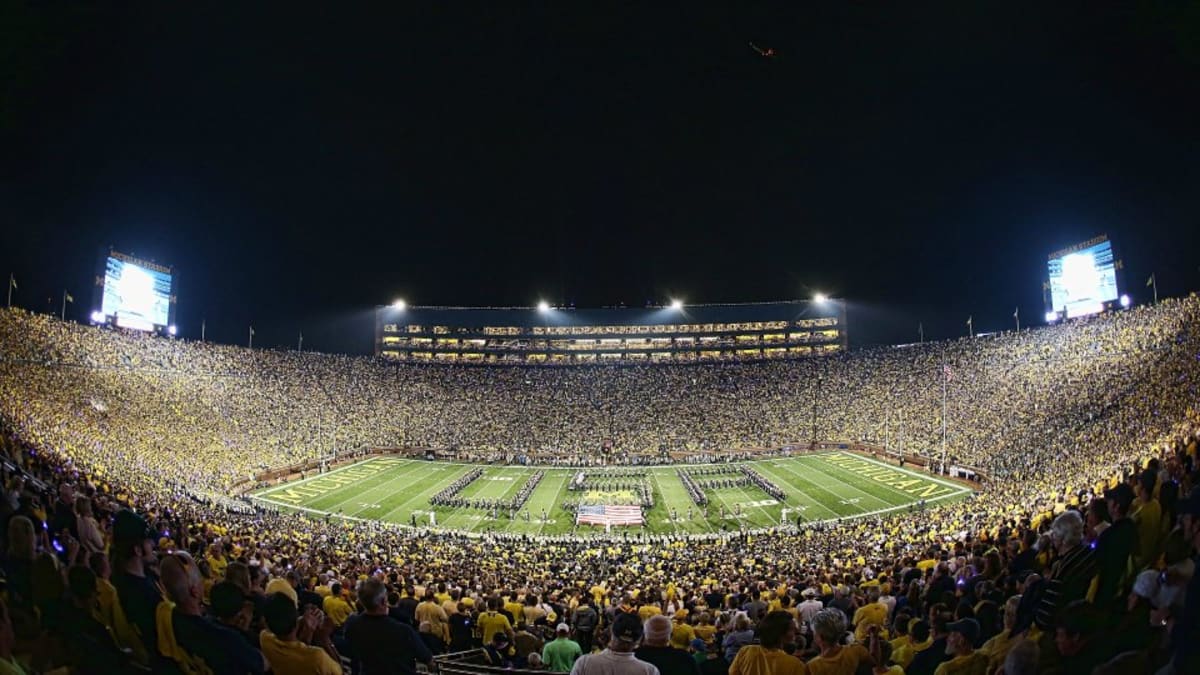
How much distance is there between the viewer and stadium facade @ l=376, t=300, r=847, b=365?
303ft

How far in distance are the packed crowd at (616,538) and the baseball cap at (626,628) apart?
2cm

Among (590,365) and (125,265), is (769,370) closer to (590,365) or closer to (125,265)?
(590,365)

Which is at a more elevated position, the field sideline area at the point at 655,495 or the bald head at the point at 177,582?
the bald head at the point at 177,582

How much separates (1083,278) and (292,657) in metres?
72.6

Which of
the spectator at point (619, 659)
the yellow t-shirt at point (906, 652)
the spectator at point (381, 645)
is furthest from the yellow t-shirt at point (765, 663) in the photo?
the yellow t-shirt at point (906, 652)

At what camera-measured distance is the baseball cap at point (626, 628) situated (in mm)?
3621

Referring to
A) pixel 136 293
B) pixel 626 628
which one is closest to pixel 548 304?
pixel 136 293

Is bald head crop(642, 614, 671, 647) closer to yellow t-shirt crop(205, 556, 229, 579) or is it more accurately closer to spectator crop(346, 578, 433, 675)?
spectator crop(346, 578, 433, 675)

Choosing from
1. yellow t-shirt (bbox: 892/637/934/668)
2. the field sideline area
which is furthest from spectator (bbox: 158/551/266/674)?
the field sideline area

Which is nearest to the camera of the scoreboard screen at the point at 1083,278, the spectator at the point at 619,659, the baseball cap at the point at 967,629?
the spectator at the point at 619,659

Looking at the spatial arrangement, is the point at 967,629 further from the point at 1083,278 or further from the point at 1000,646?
the point at 1083,278

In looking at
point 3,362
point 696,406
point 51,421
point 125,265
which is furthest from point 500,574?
point 125,265

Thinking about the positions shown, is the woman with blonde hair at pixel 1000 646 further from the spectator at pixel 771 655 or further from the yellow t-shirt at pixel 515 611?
the yellow t-shirt at pixel 515 611

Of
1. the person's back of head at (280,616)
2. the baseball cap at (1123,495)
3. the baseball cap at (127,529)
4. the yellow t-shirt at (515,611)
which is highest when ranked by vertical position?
the baseball cap at (1123,495)
